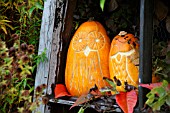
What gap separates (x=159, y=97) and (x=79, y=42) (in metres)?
0.57

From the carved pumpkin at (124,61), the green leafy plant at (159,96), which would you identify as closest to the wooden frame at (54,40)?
the carved pumpkin at (124,61)

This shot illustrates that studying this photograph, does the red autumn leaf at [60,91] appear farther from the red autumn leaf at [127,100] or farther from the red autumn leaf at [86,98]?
the red autumn leaf at [127,100]

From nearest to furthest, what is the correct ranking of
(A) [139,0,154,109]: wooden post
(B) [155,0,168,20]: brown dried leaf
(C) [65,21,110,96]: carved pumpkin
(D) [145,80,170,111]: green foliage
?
(D) [145,80,170,111]: green foliage → (A) [139,0,154,109]: wooden post → (C) [65,21,110,96]: carved pumpkin → (B) [155,0,168,20]: brown dried leaf

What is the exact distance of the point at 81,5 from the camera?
1.87 meters

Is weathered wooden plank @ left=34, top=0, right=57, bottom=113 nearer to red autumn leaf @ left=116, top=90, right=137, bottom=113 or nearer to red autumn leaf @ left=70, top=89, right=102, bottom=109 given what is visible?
red autumn leaf @ left=70, top=89, right=102, bottom=109

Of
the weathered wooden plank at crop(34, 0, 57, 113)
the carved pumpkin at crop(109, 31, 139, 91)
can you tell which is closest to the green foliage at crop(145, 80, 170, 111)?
the carved pumpkin at crop(109, 31, 139, 91)

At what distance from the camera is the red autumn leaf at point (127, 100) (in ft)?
4.13

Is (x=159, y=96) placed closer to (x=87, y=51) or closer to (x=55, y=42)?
(x=87, y=51)

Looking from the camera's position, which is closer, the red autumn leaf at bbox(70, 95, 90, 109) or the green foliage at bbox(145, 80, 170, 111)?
the green foliage at bbox(145, 80, 170, 111)

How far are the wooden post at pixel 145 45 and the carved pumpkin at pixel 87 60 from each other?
0.99ft

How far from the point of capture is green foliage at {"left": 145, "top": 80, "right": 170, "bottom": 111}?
3.84 feet

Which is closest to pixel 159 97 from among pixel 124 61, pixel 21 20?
pixel 124 61

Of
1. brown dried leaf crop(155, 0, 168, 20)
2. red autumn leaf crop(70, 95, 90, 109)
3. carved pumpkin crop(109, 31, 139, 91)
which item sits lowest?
red autumn leaf crop(70, 95, 90, 109)

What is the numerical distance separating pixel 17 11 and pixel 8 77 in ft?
3.74
